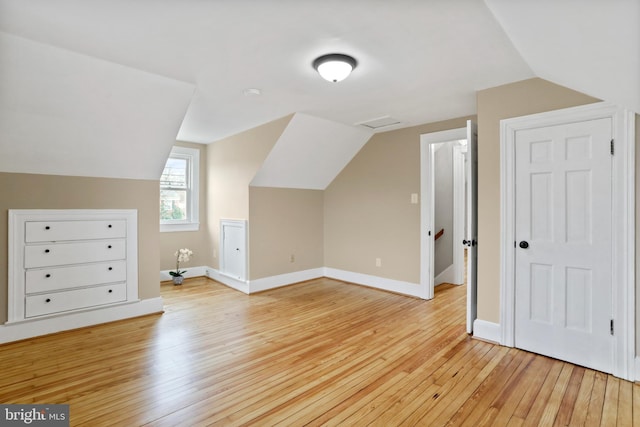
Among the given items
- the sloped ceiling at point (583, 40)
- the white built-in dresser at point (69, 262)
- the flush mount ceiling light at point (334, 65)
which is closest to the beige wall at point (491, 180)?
the sloped ceiling at point (583, 40)

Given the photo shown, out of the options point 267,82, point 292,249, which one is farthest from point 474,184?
point 292,249

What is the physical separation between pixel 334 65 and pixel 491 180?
5.65 ft

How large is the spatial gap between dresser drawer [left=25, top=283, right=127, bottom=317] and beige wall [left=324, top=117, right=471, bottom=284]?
122 inches

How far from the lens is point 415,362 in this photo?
2531 mm

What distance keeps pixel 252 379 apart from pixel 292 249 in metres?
2.85

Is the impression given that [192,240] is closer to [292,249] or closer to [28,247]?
[292,249]

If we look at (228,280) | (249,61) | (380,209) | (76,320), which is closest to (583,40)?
(249,61)

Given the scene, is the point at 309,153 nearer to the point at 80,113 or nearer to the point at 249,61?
the point at 249,61

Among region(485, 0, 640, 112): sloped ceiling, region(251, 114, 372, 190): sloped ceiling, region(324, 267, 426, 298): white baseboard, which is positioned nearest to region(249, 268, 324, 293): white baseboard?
region(324, 267, 426, 298): white baseboard

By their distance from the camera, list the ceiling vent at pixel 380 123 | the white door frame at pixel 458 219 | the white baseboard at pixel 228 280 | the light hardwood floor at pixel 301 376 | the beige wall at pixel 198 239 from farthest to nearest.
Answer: the beige wall at pixel 198 239 → the white door frame at pixel 458 219 → the white baseboard at pixel 228 280 → the ceiling vent at pixel 380 123 → the light hardwood floor at pixel 301 376

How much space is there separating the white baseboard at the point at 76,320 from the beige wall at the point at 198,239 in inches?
64.0

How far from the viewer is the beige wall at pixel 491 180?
275 cm

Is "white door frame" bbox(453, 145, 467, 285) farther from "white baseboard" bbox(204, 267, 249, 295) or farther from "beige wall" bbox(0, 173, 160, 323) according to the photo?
"beige wall" bbox(0, 173, 160, 323)

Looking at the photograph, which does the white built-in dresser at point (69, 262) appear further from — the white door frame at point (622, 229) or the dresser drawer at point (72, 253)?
the white door frame at point (622, 229)
